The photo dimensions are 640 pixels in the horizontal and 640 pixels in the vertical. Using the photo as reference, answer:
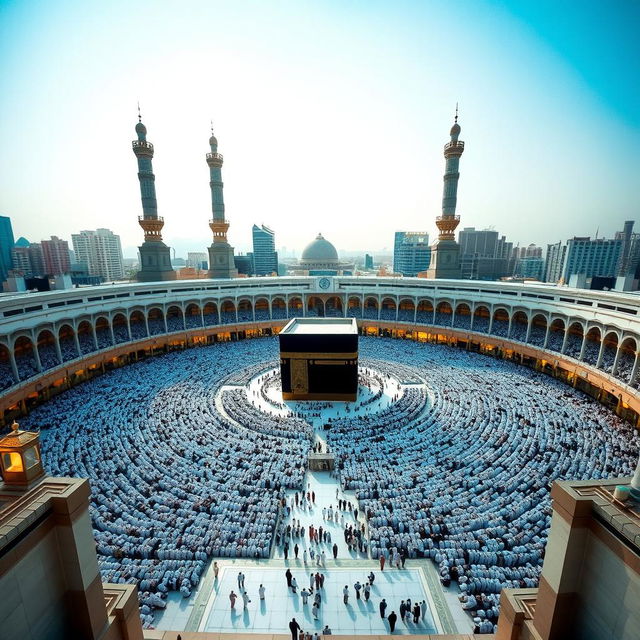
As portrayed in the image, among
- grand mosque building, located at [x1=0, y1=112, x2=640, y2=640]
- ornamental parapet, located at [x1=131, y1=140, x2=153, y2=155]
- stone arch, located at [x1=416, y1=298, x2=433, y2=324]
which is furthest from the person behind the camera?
stone arch, located at [x1=416, y1=298, x2=433, y2=324]

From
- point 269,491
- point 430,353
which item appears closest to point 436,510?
point 269,491

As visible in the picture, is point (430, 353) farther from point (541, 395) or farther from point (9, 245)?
point (9, 245)

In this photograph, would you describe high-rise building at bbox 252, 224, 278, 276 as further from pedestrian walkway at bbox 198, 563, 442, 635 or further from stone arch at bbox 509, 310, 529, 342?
pedestrian walkway at bbox 198, 563, 442, 635

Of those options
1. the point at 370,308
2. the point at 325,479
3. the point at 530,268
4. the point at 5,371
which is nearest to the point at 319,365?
the point at 325,479

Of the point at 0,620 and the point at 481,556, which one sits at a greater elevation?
the point at 0,620

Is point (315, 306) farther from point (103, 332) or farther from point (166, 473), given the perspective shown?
point (166, 473)

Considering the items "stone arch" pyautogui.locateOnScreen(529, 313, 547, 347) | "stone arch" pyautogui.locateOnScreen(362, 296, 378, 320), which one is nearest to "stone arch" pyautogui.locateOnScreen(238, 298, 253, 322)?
"stone arch" pyautogui.locateOnScreen(362, 296, 378, 320)
